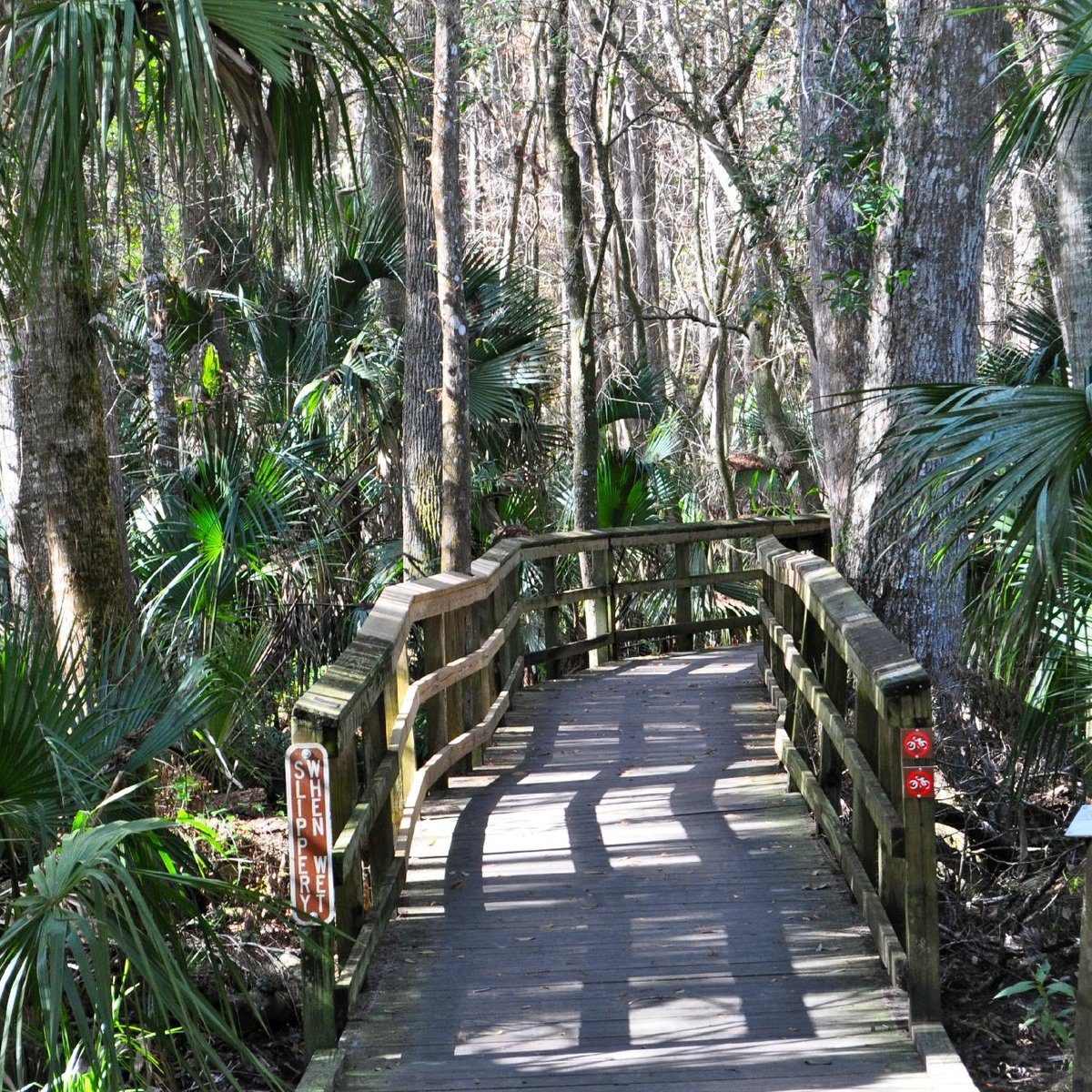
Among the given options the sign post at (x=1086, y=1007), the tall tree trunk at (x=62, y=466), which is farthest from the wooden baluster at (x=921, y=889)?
the tall tree trunk at (x=62, y=466)

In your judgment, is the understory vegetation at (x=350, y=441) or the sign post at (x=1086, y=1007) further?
the understory vegetation at (x=350, y=441)

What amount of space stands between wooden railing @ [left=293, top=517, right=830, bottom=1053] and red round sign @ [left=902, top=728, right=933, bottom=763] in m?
1.83

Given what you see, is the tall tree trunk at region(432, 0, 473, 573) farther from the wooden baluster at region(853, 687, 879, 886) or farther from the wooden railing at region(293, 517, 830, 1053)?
the wooden baluster at region(853, 687, 879, 886)

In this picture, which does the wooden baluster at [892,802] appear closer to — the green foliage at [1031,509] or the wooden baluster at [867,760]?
the wooden baluster at [867,760]

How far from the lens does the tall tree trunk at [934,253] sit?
815 centimetres

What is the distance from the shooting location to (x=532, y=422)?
1255cm

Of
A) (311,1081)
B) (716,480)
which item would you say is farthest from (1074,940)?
(716,480)

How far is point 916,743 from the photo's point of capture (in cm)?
447

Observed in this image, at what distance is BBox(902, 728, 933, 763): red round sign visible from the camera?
4.46 metres

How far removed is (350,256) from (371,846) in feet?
27.0

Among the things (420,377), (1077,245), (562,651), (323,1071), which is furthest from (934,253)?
(323,1071)

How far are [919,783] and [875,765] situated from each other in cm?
87

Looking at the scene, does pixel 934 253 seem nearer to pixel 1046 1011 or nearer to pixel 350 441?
pixel 1046 1011

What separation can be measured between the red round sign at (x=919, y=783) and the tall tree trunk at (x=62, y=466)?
359 centimetres
